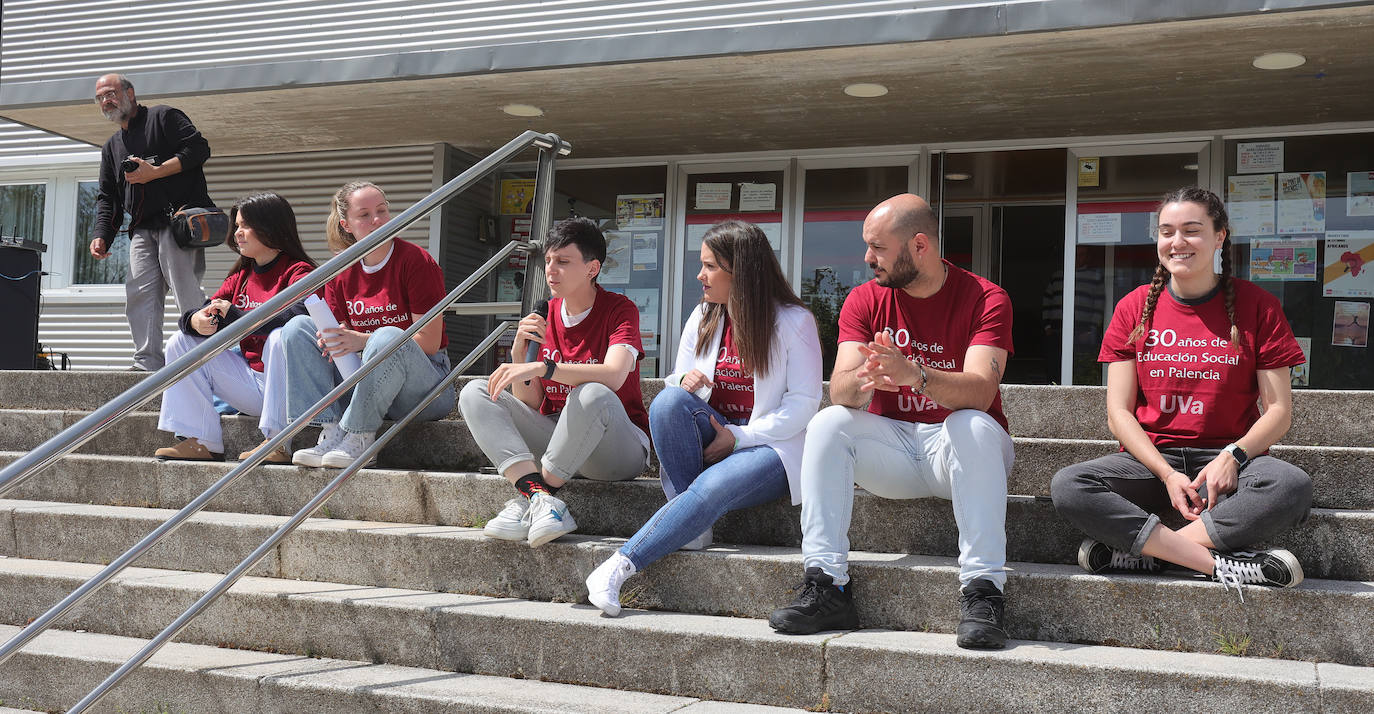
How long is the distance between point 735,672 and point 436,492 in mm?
1611

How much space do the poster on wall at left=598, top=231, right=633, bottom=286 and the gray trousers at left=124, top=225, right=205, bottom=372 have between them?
133 inches

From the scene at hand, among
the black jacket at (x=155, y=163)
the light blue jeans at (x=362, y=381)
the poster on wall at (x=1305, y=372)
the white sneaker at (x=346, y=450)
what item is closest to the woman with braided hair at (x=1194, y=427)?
the light blue jeans at (x=362, y=381)

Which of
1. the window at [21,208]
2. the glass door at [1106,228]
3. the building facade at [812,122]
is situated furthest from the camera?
the window at [21,208]

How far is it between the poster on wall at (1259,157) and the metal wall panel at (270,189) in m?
5.90

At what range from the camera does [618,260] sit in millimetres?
9172

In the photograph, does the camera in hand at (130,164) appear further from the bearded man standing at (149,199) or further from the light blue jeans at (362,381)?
the light blue jeans at (362,381)

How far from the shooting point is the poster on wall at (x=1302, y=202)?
7.50m

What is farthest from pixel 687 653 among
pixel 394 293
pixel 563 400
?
pixel 394 293

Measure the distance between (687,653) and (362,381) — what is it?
193 centimetres

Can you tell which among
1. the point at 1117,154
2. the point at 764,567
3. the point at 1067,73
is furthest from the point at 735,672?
the point at 1117,154

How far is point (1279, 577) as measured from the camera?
296cm

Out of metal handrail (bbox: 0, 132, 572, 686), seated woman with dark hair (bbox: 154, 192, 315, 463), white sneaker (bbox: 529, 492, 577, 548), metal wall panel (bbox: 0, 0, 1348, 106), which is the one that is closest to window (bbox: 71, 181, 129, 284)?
metal wall panel (bbox: 0, 0, 1348, 106)

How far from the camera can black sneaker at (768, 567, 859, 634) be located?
10.3 ft

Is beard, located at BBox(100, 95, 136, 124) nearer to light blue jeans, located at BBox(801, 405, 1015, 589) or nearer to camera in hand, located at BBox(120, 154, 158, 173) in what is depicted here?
camera in hand, located at BBox(120, 154, 158, 173)
